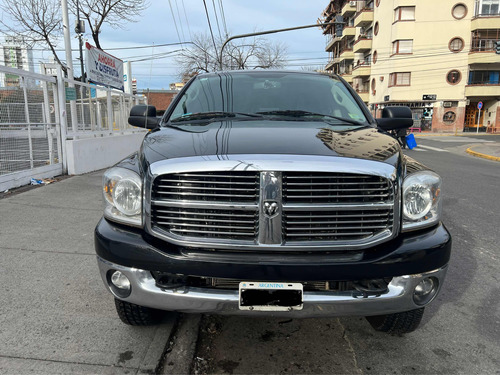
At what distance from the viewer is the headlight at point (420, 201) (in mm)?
2186

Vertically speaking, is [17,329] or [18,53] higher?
[18,53]

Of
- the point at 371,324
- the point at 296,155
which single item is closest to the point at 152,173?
the point at 296,155

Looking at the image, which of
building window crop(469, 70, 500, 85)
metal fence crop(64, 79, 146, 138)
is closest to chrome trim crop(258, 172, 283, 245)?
metal fence crop(64, 79, 146, 138)

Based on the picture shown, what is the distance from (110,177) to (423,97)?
43.3 meters

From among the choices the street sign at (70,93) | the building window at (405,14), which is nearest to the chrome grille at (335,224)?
the street sign at (70,93)

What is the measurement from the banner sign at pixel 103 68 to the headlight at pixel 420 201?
11047mm

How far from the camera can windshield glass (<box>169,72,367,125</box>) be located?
3.16 meters

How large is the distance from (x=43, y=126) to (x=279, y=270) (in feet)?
25.9

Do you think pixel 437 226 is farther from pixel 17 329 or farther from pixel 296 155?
pixel 17 329

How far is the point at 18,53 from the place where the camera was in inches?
965

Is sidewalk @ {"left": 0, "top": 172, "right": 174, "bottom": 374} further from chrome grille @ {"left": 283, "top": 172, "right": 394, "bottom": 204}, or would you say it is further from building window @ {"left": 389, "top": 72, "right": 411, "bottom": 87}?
building window @ {"left": 389, "top": 72, "right": 411, "bottom": 87}

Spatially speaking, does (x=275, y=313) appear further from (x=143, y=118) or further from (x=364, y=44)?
(x=364, y=44)

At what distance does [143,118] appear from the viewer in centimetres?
352

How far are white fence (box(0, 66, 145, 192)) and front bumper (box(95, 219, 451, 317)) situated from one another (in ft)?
20.4
